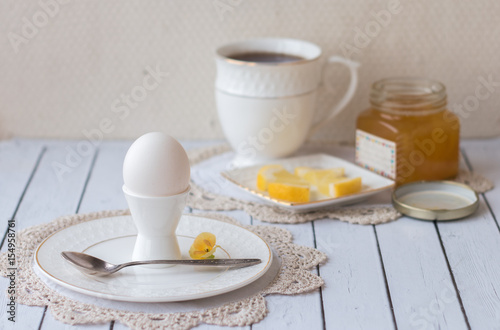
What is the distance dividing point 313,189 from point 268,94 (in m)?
0.19

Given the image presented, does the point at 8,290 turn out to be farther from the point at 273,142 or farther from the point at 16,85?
the point at 16,85

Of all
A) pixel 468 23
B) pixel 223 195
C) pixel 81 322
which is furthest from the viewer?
pixel 468 23

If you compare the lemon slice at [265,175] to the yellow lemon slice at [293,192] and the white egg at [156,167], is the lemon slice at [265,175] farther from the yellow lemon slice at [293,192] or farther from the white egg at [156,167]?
the white egg at [156,167]

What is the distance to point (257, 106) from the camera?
1225mm

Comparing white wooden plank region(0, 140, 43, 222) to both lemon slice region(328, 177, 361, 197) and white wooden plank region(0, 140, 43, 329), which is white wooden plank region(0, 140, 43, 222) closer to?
white wooden plank region(0, 140, 43, 329)

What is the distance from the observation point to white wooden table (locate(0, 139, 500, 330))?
805 mm

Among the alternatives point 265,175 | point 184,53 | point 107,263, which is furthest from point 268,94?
point 107,263

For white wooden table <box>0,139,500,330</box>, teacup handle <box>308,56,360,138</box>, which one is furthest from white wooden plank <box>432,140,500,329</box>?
teacup handle <box>308,56,360,138</box>

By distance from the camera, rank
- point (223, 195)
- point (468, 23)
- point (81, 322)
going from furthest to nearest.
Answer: point (468, 23) → point (223, 195) → point (81, 322)

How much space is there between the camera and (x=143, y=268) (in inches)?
33.5

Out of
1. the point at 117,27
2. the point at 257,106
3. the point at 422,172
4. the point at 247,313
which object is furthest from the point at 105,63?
the point at 247,313

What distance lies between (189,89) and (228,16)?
0.17 meters

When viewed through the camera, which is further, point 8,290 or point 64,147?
point 64,147

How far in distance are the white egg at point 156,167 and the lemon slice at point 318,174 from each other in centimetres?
39
